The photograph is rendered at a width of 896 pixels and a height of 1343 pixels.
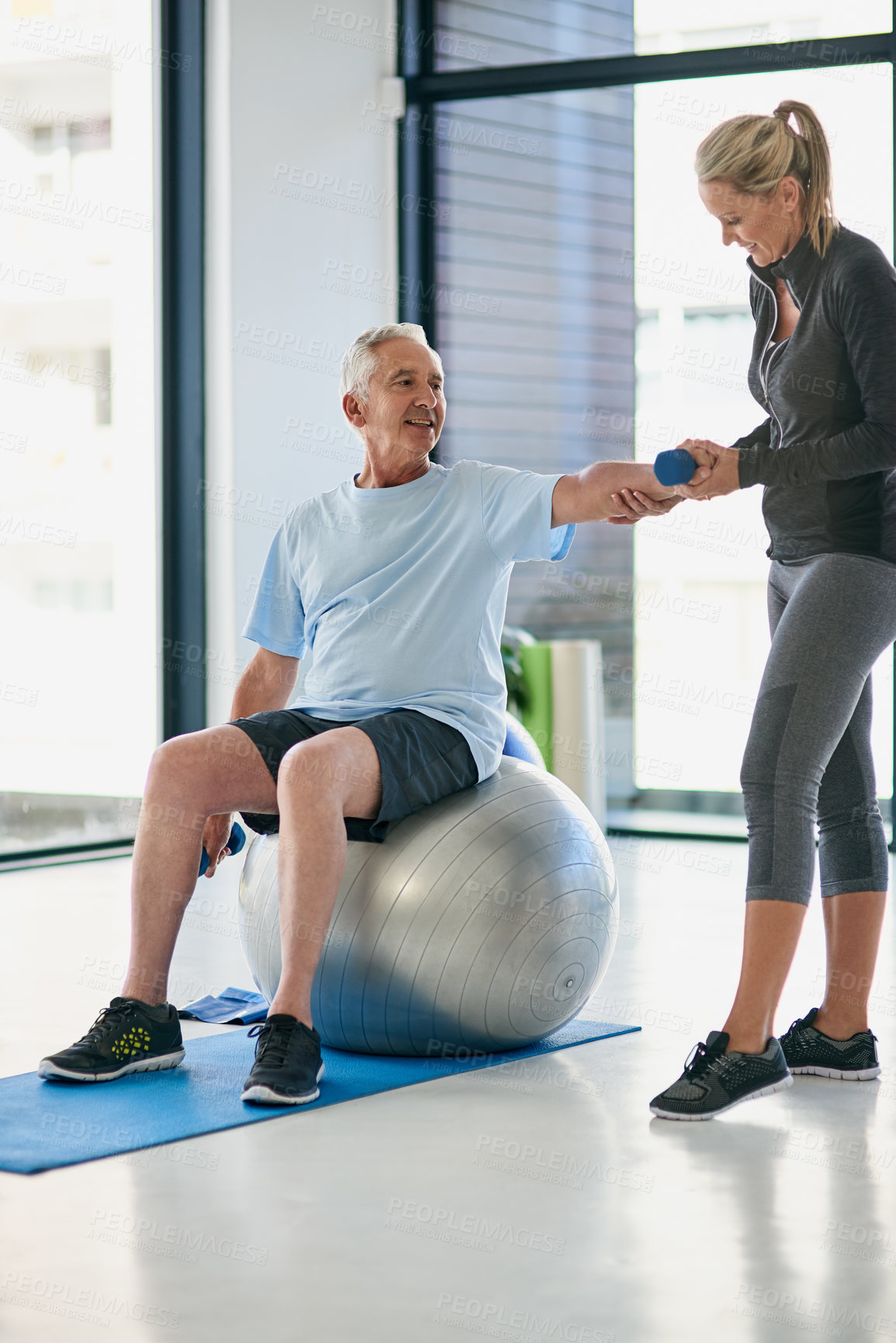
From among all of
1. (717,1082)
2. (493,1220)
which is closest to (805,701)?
(717,1082)

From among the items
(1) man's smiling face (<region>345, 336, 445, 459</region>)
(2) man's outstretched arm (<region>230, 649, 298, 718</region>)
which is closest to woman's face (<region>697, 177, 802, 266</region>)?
(1) man's smiling face (<region>345, 336, 445, 459</region>)

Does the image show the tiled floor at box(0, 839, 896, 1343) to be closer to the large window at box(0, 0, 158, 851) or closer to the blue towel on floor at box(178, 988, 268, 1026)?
the blue towel on floor at box(178, 988, 268, 1026)

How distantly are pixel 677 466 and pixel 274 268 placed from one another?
2.97 m

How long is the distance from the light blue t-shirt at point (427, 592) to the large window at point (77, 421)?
2111mm

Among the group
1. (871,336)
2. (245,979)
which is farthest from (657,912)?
(871,336)

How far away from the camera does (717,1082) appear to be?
6.72 ft

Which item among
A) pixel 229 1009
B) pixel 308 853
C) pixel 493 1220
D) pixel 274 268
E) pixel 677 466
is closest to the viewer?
pixel 493 1220

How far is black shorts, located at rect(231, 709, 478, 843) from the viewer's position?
7.41ft

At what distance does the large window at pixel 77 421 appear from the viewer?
4406mm

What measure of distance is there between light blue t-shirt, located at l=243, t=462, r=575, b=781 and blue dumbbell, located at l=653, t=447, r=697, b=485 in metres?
0.18

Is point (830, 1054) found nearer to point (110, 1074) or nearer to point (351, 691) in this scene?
point (351, 691)

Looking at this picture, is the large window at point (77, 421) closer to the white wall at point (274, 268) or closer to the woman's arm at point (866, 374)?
the white wall at point (274, 268)

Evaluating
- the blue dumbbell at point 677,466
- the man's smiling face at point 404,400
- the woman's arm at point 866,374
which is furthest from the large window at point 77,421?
the woman's arm at point 866,374

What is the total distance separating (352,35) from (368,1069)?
397 centimetres
